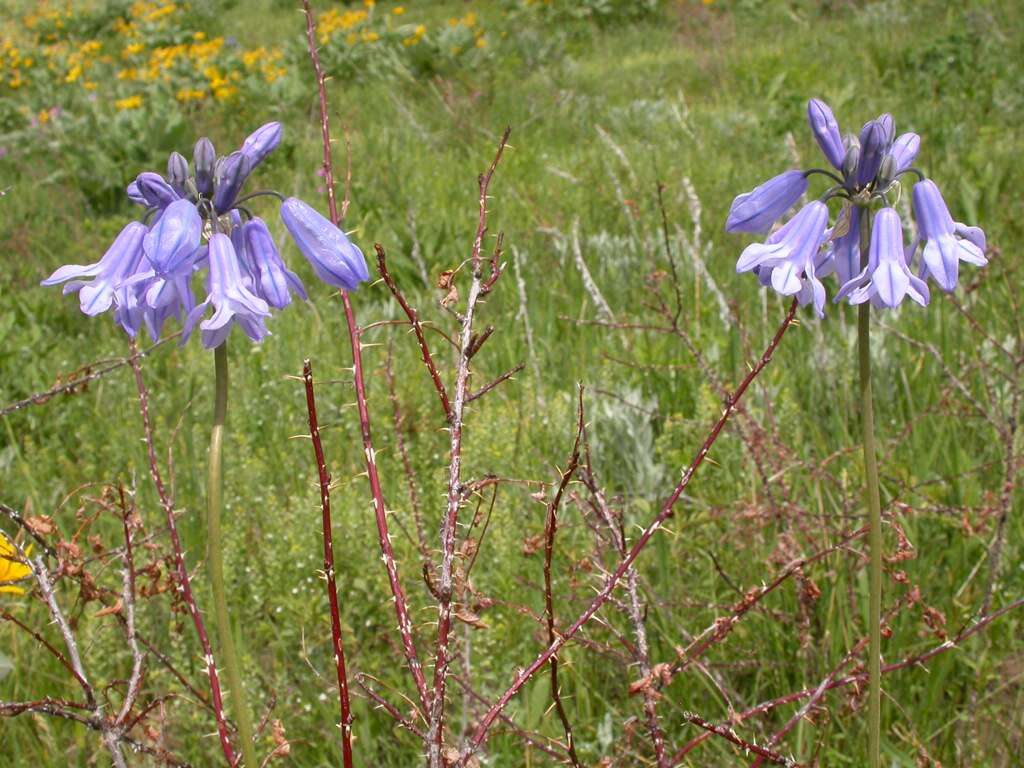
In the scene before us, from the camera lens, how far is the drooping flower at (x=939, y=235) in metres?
1.35

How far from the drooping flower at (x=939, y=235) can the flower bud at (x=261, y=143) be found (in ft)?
2.55

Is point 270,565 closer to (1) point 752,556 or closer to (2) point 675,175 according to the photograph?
(1) point 752,556

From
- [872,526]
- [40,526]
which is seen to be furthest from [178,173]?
[872,526]

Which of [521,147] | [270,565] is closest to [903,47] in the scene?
[521,147]

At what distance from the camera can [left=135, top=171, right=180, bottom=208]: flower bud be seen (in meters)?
1.17

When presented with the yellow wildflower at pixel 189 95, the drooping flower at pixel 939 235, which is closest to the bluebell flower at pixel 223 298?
the drooping flower at pixel 939 235

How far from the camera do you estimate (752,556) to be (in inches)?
89.7

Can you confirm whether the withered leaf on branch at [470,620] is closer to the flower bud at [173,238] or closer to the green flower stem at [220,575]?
the green flower stem at [220,575]

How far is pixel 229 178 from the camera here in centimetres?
116

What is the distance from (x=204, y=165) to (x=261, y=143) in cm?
10

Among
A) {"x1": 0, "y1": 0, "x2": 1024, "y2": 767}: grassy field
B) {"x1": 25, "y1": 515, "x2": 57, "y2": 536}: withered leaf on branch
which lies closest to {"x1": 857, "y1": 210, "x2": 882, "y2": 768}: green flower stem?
{"x1": 0, "y1": 0, "x2": 1024, "y2": 767}: grassy field

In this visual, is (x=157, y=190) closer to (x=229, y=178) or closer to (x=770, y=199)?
(x=229, y=178)

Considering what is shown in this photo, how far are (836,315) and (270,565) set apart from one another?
2.04m

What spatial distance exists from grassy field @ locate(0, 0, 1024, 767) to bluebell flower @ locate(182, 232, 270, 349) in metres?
0.28
